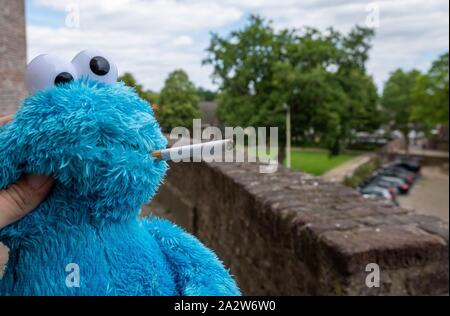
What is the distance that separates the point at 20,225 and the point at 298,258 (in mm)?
2386

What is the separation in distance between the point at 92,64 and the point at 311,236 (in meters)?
2.16

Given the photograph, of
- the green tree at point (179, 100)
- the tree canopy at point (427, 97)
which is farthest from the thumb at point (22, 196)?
the tree canopy at point (427, 97)

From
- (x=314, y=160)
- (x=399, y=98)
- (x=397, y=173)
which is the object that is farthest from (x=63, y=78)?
(x=399, y=98)

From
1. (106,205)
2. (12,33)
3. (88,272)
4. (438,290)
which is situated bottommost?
(438,290)

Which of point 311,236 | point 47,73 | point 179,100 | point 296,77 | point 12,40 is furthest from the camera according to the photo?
point 296,77

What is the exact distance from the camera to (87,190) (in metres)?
0.91

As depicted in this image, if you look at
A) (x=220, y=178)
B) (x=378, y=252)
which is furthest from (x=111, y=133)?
(x=220, y=178)

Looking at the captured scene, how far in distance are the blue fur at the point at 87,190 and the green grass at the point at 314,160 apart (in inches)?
1214

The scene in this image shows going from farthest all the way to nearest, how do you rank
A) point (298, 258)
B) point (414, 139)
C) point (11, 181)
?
point (414, 139)
point (298, 258)
point (11, 181)

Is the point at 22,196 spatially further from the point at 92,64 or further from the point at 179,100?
the point at 179,100

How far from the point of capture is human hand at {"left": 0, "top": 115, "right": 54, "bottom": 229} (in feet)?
2.84

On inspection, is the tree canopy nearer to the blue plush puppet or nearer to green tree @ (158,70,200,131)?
green tree @ (158,70,200,131)

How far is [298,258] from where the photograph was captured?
3.02 meters

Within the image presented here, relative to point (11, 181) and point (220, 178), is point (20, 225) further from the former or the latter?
point (220, 178)
